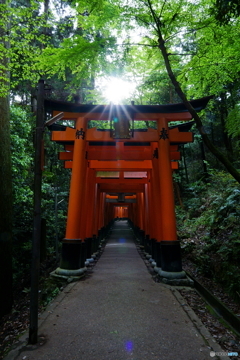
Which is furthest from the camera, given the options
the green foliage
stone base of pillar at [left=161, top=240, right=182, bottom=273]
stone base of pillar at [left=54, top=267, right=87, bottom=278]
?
stone base of pillar at [left=54, top=267, right=87, bottom=278]

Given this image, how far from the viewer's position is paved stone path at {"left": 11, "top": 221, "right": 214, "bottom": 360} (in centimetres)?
315

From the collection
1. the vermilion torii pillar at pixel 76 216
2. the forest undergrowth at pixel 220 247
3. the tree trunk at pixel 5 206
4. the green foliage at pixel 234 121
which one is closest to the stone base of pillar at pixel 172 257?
the forest undergrowth at pixel 220 247

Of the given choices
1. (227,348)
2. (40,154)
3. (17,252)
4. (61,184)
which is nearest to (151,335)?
(227,348)

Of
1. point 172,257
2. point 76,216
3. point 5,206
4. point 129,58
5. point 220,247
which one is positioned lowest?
point 172,257

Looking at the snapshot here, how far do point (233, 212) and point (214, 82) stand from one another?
5755mm

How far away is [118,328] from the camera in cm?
390

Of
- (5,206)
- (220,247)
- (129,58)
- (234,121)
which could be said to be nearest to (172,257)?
(220,247)

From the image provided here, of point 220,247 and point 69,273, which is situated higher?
point 220,247

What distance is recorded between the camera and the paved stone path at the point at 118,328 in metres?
3.15

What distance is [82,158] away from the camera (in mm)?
7820

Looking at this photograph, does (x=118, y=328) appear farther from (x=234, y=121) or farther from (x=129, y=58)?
(x=129, y=58)

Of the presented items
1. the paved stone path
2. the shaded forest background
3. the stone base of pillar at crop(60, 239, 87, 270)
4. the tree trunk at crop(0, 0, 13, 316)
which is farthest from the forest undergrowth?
the tree trunk at crop(0, 0, 13, 316)

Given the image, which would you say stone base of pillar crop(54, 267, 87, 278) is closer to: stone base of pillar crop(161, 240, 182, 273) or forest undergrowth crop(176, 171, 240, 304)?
stone base of pillar crop(161, 240, 182, 273)

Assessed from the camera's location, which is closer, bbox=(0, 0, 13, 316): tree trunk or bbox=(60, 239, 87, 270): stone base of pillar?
bbox=(0, 0, 13, 316): tree trunk
